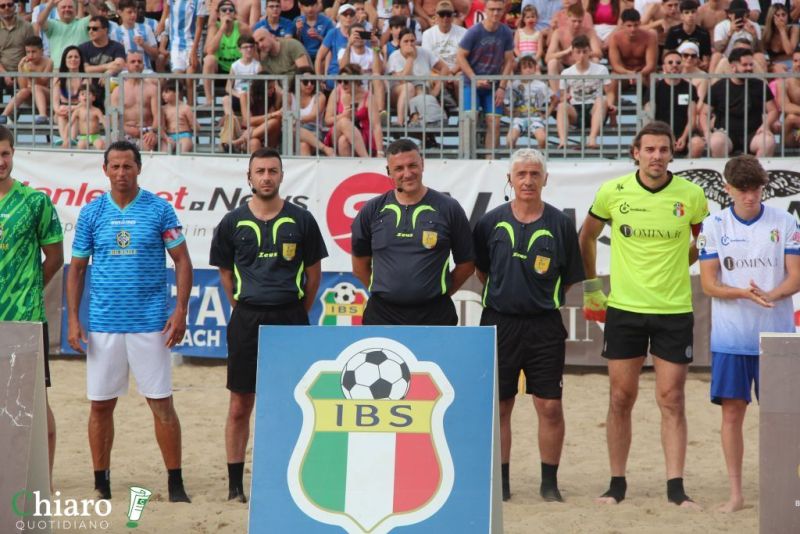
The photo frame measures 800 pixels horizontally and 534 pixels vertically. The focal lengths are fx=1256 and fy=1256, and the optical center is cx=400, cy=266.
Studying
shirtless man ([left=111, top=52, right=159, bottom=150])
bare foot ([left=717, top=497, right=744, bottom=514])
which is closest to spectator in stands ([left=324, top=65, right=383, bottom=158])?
shirtless man ([left=111, top=52, right=159, bottom=150])

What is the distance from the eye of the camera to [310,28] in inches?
549

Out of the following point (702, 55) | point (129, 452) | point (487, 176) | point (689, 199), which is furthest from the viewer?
point (702, 55)

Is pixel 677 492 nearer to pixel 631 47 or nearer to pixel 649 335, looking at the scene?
pixel 649 335

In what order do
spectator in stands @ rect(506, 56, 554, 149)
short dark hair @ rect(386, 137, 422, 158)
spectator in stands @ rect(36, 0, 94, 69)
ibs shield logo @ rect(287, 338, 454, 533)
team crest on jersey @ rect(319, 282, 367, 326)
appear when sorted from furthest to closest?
spectator in stands @ rect(36, 0, 94, 69)
spectator in stands @ rect(506, 56, 554, 149)
team crest on jersey @ rect(319, 282, 367, 326)
short dark hair @ rect(386, 137, 422, 158)
ibs shield logo @ rect(287, 338, 454, 533)

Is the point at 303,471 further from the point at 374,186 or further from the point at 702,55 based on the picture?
the point at 702,55

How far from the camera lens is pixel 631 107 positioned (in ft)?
40.6

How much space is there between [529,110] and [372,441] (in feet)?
21.8

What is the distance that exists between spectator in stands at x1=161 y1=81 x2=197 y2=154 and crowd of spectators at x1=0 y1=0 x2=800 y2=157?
1 centimetres

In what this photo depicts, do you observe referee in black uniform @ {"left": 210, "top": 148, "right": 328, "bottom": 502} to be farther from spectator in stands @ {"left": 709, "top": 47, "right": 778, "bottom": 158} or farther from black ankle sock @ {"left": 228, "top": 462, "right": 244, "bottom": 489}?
spectator in stands @ {"left": 709, "top": 47, "right": 778, "bottom": 158}

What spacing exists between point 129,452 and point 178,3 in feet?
23.4

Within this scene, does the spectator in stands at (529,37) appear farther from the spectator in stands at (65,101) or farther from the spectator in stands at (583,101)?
the spectator in stands at (65,101)

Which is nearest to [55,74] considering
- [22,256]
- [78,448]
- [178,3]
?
[178,3]

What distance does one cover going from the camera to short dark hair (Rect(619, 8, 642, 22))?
12.8 meters

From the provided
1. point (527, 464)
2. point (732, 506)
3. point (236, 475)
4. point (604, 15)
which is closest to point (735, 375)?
point (732, 506)
